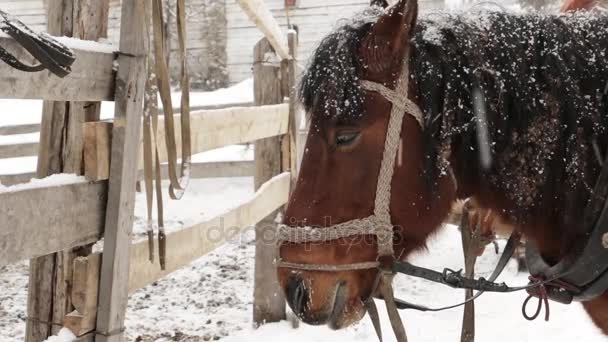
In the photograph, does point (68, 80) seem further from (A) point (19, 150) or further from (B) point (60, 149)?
(A) point (19, 150)

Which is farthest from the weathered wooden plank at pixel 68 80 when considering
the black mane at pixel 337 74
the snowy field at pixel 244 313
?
the snowy field at pixel 244 313

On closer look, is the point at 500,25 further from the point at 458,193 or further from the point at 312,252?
the point at 312,252

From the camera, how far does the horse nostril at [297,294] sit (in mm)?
1897

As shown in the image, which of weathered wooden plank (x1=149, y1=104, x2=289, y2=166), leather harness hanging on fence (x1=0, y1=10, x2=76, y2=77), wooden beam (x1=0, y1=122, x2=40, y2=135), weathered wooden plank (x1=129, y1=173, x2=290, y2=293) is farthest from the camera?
wooden beam (x1=0, y1=122, x2=40, y2=135)

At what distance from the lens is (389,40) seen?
1844 mm

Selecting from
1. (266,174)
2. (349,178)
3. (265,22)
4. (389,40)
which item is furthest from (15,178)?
(389,40)

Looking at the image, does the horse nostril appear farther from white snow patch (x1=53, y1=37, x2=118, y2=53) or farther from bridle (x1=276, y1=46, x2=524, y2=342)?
white snow patch (x1=53, y1=37, x2=118, y2=53)

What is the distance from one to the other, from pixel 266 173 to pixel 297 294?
2.32 m

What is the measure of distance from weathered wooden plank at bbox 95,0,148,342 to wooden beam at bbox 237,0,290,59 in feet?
4.99

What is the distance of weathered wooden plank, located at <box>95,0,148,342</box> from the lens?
169cm

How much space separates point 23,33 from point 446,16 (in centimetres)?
129

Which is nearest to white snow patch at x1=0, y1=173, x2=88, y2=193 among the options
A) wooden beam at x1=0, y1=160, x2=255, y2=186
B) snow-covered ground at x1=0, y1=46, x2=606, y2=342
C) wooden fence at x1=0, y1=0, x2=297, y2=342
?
wooden fence at x1=0, y1=0, x2=297, y2=342

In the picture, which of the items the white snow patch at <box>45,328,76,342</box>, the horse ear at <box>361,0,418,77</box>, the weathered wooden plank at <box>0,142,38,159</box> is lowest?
the weathered wooden plank at <box>0,142,38,159</box>

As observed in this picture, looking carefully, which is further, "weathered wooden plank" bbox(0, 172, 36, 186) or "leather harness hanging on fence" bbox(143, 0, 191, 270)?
"weathered wooden plank" bbox(0, 172, 36, 186)
